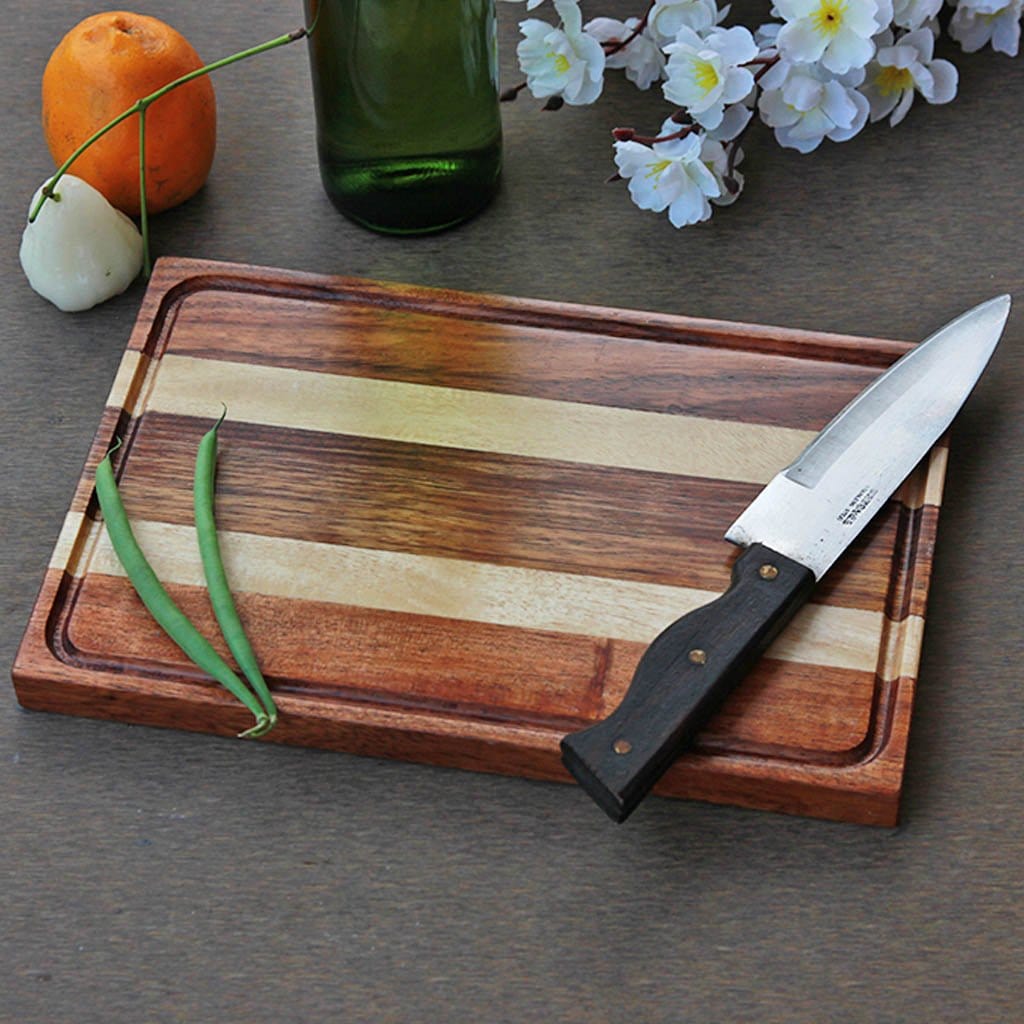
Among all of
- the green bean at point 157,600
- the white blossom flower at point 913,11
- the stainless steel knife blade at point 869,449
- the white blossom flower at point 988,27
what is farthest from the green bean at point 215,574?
the white blossom flower at point 988,27

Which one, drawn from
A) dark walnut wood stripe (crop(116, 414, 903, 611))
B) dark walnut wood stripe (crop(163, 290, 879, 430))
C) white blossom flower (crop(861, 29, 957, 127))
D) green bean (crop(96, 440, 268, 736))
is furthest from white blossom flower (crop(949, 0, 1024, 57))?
green bean (crop(96, 440, 268, 736))

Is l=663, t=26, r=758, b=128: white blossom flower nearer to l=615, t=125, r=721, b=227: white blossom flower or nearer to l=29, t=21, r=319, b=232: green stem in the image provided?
l=615, t=125, r=721, b=227: white blossom flower

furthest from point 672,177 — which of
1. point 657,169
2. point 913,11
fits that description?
point 913,11

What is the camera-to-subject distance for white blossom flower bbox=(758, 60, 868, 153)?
1214 millimetres

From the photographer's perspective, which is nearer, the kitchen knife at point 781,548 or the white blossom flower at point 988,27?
the kitchen knife at point 781,548

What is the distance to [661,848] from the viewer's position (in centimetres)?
96

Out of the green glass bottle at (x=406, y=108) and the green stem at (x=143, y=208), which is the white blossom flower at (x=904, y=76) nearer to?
the green glass bottle at (x=406, y=108)

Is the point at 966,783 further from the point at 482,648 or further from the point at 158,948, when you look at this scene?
the point at 158,948

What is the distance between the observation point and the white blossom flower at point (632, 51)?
50.8 inches

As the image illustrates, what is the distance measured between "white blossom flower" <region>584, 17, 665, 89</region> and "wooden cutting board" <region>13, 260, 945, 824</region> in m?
0.28

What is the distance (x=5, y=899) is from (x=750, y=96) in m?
0.87

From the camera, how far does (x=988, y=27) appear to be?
135 centimetres

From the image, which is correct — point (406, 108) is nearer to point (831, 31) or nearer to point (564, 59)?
point (564, 59)

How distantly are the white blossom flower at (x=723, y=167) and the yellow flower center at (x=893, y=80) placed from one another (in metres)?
0.13
